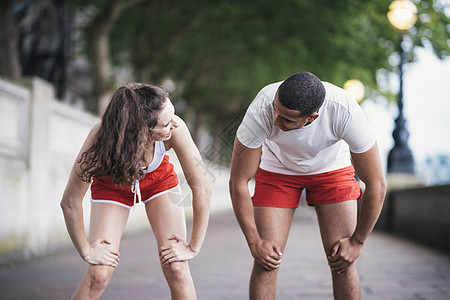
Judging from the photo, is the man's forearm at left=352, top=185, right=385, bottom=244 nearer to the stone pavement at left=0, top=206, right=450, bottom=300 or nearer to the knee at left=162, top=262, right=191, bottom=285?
the knee at left=162, top=262, right=191, bottom=285

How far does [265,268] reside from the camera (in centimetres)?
314

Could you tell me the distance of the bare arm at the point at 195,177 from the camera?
280cm

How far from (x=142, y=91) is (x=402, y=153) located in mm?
10403

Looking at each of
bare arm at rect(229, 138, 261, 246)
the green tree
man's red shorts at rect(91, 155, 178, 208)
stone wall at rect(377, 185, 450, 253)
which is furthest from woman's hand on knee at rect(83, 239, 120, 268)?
the green tree

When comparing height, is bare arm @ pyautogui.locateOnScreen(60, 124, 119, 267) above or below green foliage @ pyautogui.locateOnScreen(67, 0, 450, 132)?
below

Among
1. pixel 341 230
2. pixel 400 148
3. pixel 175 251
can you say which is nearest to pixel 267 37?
pixel 400 148

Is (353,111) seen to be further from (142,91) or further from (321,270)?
(321,270)

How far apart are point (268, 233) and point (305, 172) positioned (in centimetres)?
44

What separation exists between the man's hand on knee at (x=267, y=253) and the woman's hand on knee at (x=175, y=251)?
1.44ft

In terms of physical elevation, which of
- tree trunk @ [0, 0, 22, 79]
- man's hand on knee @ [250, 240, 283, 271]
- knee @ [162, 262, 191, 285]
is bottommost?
knee @ [162, 262, 191, 285]

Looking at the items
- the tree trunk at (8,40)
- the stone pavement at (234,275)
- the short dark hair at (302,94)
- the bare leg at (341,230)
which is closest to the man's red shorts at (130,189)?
the short dark hair at (302,94)

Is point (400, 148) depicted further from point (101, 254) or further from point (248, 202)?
point (101, 254)

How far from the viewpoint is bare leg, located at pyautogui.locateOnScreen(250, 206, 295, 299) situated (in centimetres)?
316

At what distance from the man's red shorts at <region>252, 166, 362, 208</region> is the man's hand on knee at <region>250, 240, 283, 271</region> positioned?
256 millimetres
